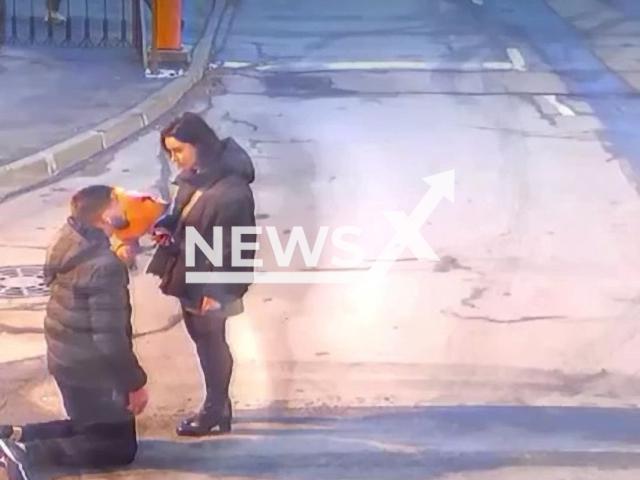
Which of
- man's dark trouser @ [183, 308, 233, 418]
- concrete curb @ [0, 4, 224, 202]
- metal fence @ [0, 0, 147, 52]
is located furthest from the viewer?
metal fence @ [0, 0, 147, 52]

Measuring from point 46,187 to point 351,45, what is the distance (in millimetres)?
8035

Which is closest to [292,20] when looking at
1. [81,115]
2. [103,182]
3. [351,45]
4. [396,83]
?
[351,45]

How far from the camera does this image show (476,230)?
8781mm

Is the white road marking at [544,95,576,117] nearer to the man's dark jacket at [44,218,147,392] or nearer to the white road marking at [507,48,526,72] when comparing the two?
the white road marking at [507,48,526,72]

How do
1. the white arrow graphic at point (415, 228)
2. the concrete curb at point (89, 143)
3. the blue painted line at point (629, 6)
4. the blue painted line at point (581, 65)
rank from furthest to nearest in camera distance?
the blue painted line at point (629, 6) < the blue painted line at point (581, 65) < the concrete curb at point (89, 143) < the white arrow graphic at point (415, 228)

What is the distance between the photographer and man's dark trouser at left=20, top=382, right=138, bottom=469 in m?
5.14

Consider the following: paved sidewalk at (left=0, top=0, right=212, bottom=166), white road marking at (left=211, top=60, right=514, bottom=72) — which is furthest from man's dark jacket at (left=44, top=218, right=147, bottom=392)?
white road marking at (left=211, top=60, right=514, bottom=72)

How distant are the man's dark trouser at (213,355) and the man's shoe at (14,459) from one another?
79 centimetres

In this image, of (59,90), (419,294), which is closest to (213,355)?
(419,294)

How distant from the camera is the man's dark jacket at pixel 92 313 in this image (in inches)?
197

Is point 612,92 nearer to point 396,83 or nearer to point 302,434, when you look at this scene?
point 396,83

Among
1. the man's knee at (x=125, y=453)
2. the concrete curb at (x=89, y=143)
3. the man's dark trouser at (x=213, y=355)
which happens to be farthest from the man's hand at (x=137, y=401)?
the concrete curb at (x=89, y=143)

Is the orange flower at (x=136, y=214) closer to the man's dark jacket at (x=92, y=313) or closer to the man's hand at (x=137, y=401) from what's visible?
the man's dark jacket at (x=92, y=313)

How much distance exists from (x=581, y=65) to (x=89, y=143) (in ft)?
22.9
